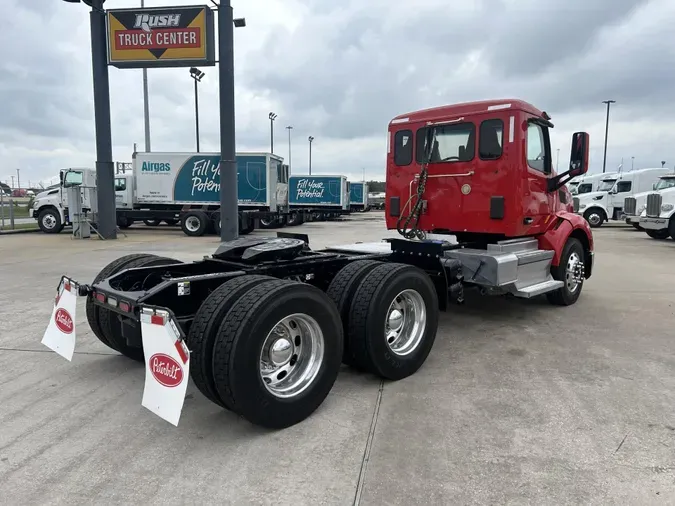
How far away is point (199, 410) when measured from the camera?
356cm

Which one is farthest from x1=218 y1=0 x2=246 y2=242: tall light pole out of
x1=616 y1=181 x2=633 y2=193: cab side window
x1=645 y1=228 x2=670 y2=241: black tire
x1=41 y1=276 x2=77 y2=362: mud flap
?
x1=616 y1=181 x2=633 y2=193: cab side window

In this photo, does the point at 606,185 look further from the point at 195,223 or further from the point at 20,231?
the point at 20,231

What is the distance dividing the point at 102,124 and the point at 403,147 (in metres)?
14.0

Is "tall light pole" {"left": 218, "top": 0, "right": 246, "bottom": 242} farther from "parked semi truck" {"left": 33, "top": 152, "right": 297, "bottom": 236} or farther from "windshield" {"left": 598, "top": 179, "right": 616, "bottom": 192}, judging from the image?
"windshield" {"left": 598, "top": 179, "right": 616, "bottom": 192}

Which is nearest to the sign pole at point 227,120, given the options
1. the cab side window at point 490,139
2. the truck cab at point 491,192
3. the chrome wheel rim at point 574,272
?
the truck cab at point 491,192

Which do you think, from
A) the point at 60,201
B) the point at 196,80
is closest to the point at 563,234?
the point at 60,201

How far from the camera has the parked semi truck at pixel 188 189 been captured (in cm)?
2070

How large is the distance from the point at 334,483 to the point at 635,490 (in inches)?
62.1

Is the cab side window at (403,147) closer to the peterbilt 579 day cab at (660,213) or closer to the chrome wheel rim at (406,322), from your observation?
the chrome wheel rim at (406,322)

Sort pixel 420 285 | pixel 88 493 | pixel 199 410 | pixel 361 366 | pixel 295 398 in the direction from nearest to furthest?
pixel 88 493
pixel 295 398
pixel 199 410
pixel 361 366
pixel 420 285

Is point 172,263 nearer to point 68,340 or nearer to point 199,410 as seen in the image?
point 68,340

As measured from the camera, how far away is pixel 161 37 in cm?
1582

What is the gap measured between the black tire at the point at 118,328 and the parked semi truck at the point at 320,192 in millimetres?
28942

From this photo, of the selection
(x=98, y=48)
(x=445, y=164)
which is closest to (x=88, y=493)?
(x=445, y=164)
